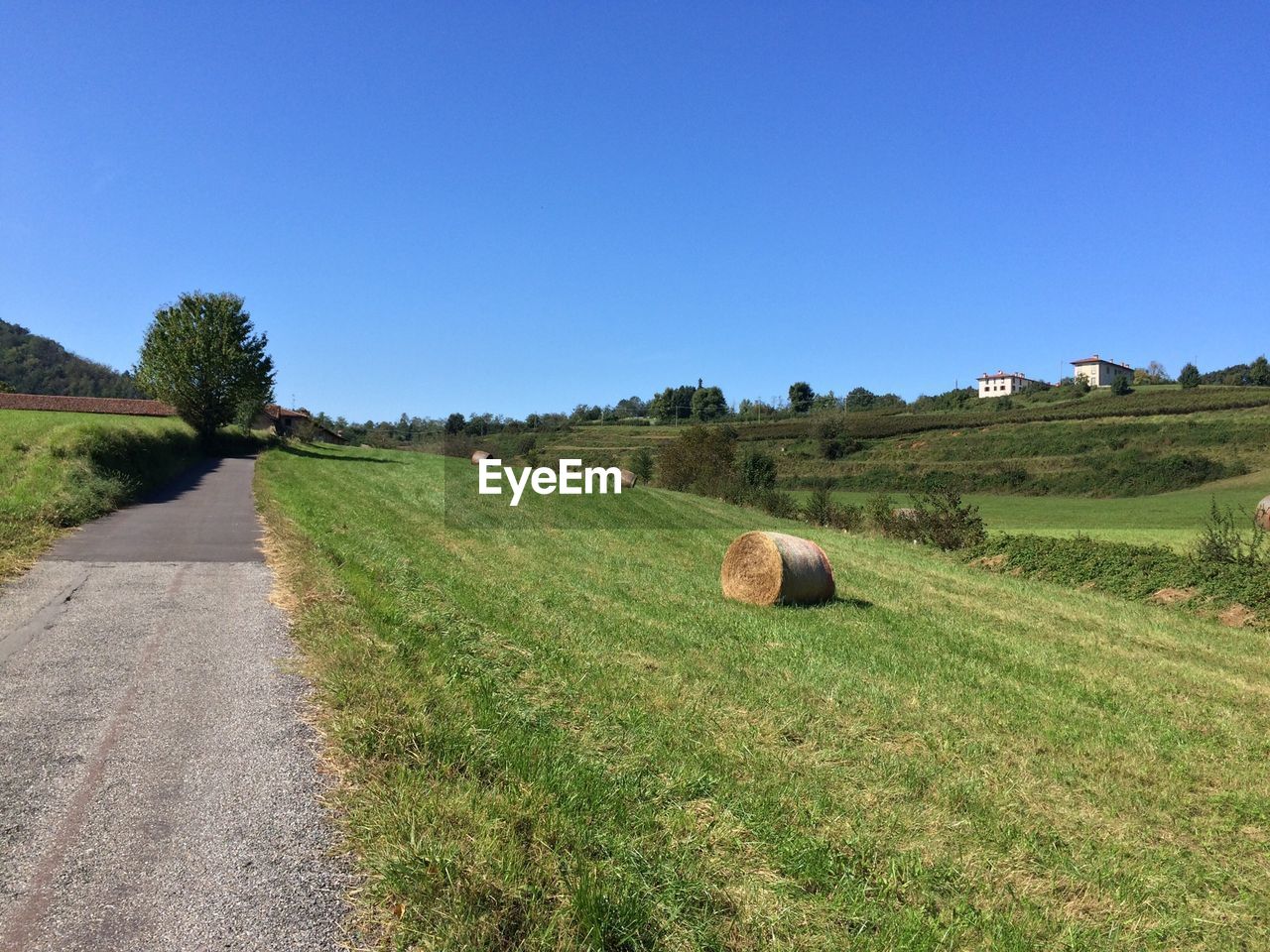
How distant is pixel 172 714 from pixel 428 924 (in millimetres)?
3338

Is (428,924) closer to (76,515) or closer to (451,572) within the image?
(451,572)

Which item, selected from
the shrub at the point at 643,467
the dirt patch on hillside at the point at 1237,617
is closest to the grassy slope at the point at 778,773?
the dirt patch on hillside at the point at 1237,617

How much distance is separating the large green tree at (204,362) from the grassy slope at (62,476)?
72.1 feet

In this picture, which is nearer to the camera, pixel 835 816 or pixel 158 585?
pixel 835 816

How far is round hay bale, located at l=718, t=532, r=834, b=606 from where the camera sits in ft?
42.2

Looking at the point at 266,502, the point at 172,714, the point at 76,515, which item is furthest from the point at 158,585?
the point at 266,502

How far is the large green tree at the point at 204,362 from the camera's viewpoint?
4912 cm

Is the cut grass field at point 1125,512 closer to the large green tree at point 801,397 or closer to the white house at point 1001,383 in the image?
the large green tree at point 801,397

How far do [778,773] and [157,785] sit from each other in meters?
3.91

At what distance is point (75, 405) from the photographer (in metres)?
65.8

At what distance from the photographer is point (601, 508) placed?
31.4m

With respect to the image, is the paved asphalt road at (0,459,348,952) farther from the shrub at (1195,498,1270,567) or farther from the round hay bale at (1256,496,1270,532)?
the round hay bale at (1256,496,1270,532)

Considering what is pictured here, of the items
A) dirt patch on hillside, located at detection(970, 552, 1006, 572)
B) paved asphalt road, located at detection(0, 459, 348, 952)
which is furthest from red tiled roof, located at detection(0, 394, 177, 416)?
paved asphalt road, located at detection(0, 459, 348, 952)

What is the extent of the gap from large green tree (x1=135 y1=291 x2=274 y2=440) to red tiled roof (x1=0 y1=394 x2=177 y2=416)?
12140mm
